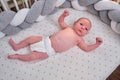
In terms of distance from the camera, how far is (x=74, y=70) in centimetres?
90

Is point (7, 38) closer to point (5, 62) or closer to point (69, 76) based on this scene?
point (5, 62)

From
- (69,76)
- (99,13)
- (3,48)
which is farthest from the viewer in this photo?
(99,13)

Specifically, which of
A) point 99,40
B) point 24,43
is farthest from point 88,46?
point 24,43

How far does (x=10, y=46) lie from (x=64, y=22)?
35 centimetres

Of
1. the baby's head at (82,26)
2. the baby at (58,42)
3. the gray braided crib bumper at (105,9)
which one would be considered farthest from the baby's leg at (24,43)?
the gray braided crib bumper at (105,9)

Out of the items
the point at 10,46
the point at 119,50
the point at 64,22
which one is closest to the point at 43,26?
the point at 64,22

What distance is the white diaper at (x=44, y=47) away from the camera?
3.10ft

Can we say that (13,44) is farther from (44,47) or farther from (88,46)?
(88,46)

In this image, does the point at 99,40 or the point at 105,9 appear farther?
the point at 105,9

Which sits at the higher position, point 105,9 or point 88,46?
point 105,9

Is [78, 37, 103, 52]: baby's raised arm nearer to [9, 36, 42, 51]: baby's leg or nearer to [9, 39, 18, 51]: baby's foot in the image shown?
[9, 36, 42, 51]: baby's leg

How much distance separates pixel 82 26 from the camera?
3.21 feet

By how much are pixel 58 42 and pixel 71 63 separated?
132 mm

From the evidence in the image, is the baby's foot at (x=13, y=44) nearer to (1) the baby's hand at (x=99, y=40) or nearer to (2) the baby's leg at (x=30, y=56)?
(2) the baby's leg at (x=30, y=56)
